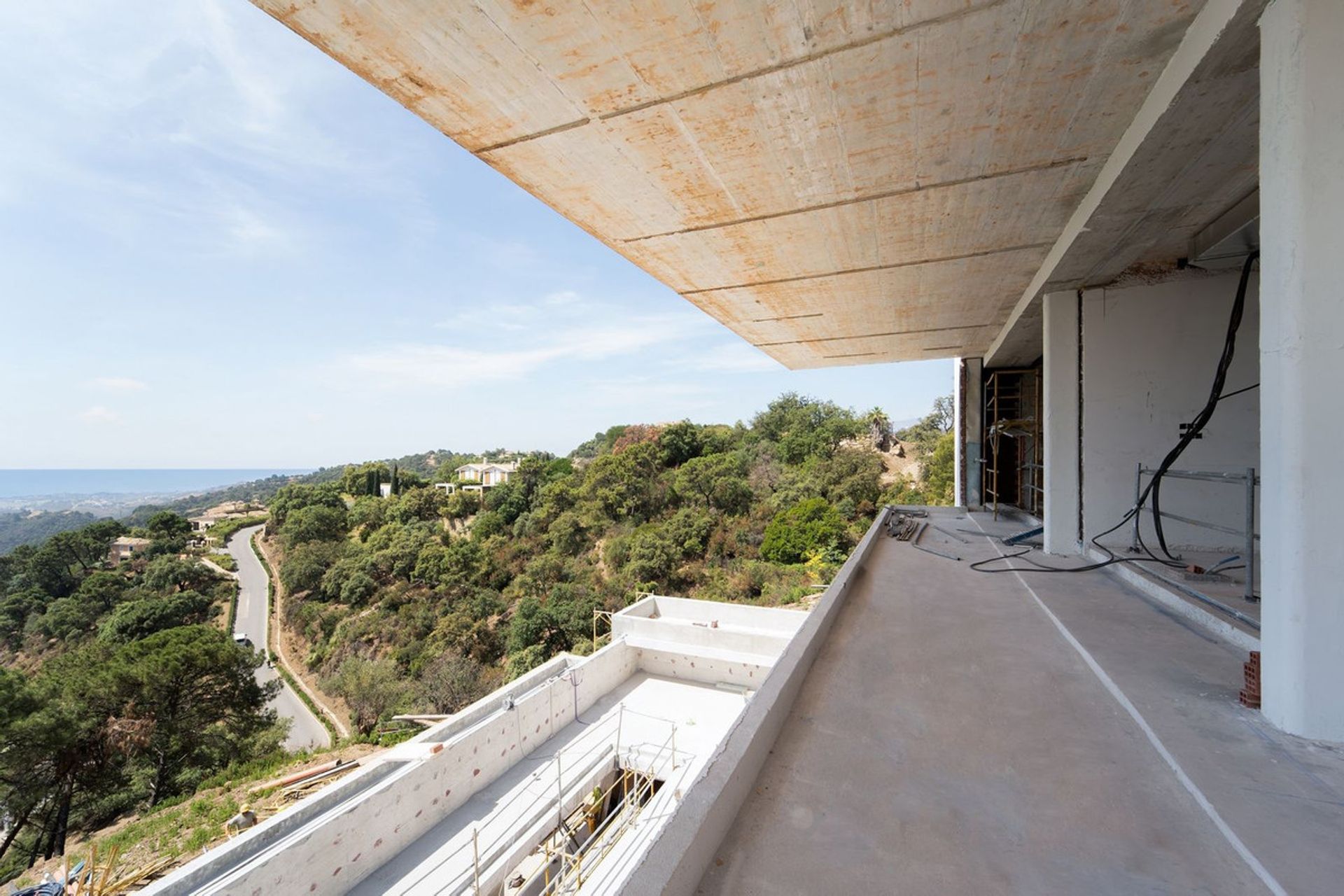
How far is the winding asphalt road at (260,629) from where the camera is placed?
22163 millimetres

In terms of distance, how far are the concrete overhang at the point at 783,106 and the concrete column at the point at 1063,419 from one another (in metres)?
0.66

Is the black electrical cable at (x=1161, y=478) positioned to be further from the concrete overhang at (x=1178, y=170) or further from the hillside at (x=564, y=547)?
the hillside at (x=564, y=547)

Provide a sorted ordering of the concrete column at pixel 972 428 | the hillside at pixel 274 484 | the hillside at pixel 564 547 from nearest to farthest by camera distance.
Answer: the concrete column at pixel 972 428, the hillside at pixel 564 547, the hillside at pixel 274 484

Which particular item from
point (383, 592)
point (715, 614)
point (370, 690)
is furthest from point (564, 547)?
point (715, 614)

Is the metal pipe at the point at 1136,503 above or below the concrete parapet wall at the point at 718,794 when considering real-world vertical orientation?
above

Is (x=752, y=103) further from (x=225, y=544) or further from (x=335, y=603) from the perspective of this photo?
(x=225, y=544)

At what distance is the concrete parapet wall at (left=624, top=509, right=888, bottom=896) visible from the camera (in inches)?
44.1

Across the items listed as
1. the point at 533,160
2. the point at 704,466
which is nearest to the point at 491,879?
the point at 533,160

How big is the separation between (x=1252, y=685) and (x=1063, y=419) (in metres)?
3.46

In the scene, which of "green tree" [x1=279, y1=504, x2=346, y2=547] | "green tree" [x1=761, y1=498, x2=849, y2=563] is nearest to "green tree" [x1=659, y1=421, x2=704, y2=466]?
"green tree" [x1=761, y1=498, x2=849, y2=563]

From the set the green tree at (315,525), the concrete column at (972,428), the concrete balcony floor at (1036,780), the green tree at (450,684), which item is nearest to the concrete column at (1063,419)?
the concrete balcony floor at (1036,780)

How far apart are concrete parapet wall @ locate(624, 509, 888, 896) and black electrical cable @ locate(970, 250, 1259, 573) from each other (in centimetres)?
341

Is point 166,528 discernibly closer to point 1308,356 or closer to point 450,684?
point 450,684

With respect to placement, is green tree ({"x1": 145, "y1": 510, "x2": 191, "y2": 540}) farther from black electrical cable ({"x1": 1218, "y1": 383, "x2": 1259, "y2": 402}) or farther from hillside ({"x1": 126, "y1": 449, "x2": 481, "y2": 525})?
black electrical cable ({"x1": 1218, "y1": 383, "x2": 1259, "y2": 402})
